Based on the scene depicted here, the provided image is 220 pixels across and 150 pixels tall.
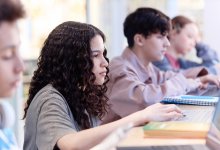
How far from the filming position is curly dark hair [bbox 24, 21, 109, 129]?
49.1 inches

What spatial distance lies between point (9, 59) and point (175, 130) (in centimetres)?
53

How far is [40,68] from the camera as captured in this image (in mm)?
1319

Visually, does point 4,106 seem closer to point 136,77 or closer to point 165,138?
point 165,138

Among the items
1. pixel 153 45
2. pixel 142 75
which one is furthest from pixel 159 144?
pixel 153 45

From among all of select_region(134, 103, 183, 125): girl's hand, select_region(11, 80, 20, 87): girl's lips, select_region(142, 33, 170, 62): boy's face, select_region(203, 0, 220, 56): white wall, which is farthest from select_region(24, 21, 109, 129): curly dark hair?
select_region(203, 0, 220, 56): white wall

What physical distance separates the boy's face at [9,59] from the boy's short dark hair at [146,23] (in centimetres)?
125

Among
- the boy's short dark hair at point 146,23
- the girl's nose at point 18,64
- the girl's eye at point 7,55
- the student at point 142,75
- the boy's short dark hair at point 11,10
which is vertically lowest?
the student at point 142,75

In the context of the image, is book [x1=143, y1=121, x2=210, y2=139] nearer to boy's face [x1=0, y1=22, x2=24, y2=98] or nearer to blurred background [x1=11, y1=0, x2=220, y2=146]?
boy's face [x1=0, y1=22, x2=24, y2=98]

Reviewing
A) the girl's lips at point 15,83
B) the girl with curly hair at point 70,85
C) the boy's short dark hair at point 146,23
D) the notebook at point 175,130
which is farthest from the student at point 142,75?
the girl's lips at point 15,83

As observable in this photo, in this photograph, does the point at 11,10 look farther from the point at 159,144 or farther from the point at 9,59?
the point at 159,144

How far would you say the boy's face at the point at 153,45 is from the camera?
76.9 inches

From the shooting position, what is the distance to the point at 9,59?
0.75 metres

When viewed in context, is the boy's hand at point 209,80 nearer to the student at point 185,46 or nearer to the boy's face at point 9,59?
the student at point 185,46

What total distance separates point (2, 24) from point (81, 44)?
52 centimetres
